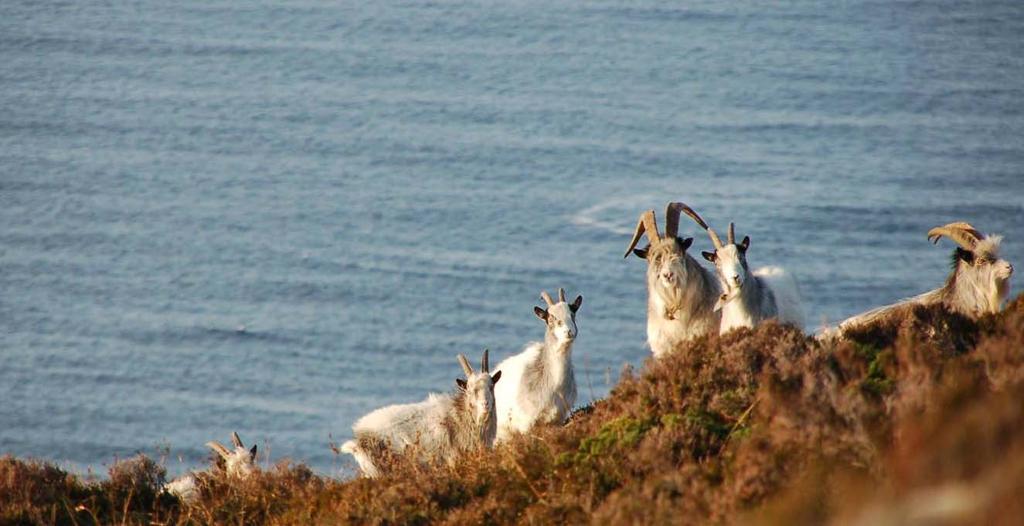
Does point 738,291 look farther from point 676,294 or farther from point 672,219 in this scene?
point 672,219

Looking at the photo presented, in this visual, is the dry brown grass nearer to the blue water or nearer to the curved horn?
the curved horn

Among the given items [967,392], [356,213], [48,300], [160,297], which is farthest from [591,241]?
[967,392]

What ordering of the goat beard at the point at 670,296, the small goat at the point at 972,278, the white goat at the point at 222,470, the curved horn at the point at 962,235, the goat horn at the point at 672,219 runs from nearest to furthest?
the white goat at the point at 222,470, the goat beard at the point at 670,296, the small goat at the point at 972,278, the goat horn at the point at 672,219, the curved horn at the point at 962,235

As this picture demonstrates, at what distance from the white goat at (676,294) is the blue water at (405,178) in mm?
32204

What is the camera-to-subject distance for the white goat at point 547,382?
14227mm

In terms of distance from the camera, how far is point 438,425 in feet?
48.6

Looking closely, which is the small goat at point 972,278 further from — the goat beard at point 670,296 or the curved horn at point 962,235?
the goat beard at point 670,296

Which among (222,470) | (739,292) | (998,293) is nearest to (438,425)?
(222,470)

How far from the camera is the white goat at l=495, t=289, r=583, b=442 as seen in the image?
46.7 ft

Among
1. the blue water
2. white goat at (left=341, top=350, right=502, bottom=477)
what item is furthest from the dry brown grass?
the blue water

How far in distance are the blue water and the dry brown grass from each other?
1337 inches

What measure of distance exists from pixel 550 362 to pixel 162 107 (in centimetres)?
8581

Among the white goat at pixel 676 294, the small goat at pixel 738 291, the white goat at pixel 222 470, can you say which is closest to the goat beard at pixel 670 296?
the white goat at pixel 676 294

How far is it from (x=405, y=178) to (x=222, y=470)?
69274 millimetres
